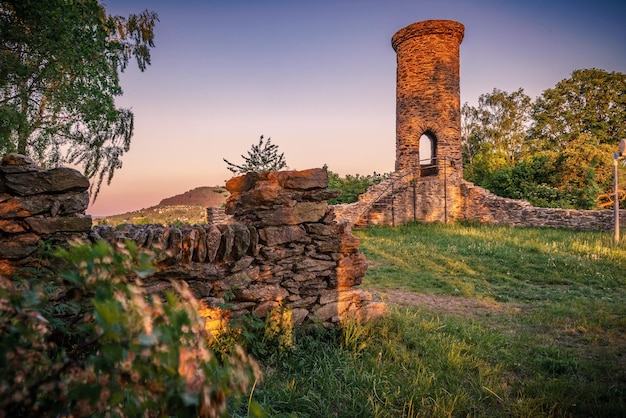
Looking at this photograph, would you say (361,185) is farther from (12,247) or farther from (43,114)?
(12,247)

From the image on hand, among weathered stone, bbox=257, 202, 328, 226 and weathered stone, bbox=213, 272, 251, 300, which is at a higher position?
weathered stone, bbox=257, 202, 328, 226

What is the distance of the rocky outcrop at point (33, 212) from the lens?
276cm

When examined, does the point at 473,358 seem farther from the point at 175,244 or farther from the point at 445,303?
the point at 175,244

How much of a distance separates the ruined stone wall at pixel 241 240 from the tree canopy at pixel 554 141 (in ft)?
67.6

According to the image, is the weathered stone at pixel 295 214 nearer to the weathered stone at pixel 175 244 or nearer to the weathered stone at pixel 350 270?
the weathered stone at pixel 350 270

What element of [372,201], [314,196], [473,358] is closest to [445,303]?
[473,358]

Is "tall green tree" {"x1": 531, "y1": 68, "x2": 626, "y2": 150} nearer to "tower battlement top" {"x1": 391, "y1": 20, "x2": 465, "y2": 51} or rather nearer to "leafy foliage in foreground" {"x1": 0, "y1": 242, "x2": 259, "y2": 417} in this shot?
"tower battlement top" {"x1": 391, "y1": 20, "x2": 465, "y2": 51}

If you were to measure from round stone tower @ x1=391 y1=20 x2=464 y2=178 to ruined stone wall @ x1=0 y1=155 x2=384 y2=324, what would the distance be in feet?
50.4

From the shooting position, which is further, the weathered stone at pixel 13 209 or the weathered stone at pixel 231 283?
the weathered stone at pixel 231 283

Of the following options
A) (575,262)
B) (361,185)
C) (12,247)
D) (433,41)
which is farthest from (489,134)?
(12,247)

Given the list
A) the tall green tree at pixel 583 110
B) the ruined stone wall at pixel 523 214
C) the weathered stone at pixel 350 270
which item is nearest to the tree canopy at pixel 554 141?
the tall green tree at pixel 583 110

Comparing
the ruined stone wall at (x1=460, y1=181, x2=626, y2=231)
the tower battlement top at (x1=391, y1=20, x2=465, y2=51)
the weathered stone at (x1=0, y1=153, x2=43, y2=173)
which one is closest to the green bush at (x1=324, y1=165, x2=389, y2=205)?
the ruined stone wall at (x1=460, y1=181, x2=626, y2=231)

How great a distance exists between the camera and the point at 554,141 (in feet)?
99.5

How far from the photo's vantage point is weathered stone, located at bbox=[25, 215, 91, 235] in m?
2.84
